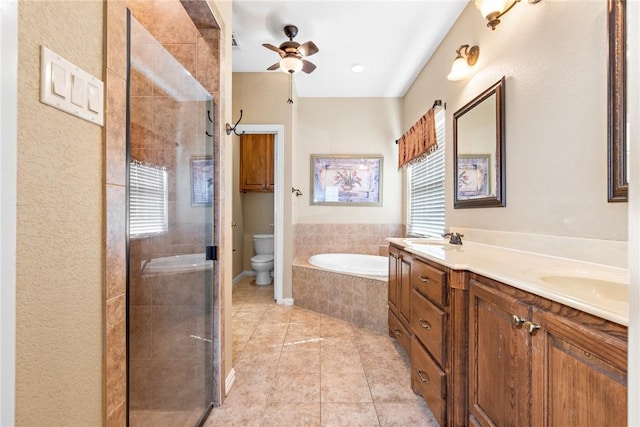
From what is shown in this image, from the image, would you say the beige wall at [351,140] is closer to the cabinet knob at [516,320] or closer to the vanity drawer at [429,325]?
the vanity drawer at [429,325]

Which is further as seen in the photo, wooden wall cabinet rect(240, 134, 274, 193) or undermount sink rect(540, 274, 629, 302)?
wooden wall cabinet rect(240, 134, 274, 193)

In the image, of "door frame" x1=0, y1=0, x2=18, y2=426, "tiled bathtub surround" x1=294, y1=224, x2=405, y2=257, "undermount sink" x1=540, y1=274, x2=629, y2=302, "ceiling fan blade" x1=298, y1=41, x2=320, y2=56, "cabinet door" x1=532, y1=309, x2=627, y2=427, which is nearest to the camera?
"door frame" x1=0, y1=0, x2=18, y2=426

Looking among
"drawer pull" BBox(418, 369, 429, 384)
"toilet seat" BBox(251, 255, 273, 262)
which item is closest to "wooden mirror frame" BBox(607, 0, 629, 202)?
"drawer pull" BBox(418, 369, 429, 384)

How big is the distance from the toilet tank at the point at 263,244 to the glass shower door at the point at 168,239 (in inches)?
115

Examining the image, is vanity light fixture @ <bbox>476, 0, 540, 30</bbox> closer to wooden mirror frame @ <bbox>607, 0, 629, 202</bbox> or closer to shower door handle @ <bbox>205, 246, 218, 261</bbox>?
wooden mirror frame @ <bbox>607, 0, 629, 202</bbox>

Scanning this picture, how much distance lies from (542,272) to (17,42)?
161cm

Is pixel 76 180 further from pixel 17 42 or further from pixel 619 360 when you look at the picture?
pixel 619 360

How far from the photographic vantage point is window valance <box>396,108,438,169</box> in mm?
2628

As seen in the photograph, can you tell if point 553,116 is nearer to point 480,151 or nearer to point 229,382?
point 480,151

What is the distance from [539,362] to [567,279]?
1.48 feet

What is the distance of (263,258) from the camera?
4.14 metres

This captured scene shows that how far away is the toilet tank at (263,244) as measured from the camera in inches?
177

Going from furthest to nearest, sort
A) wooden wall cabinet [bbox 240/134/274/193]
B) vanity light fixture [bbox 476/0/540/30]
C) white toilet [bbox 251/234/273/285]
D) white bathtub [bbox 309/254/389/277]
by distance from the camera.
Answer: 1. wooden wall cabinet [bbox 240/134/274/193]
2. white toilet [bbox 251/234/273/285]
3. white bathtub [bbox 309/254/389/277]
4. vanity light fixture [bbox 476/0/540/30]

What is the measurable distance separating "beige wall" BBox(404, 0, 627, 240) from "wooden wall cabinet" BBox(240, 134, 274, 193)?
3326 mm
